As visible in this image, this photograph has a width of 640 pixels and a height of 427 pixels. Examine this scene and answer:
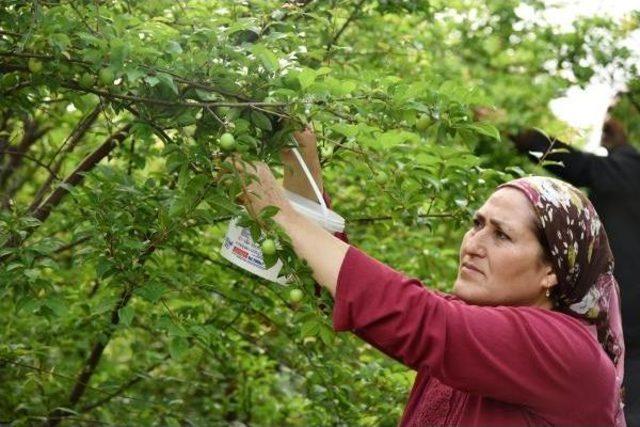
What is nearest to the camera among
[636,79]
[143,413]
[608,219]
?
[143,413]

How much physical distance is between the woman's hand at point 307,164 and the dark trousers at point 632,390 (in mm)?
1932

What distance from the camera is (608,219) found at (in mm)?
4004

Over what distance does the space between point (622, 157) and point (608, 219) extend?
322mm

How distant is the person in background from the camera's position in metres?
3.78

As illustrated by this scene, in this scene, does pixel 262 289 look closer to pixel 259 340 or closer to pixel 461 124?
pixel 259 340

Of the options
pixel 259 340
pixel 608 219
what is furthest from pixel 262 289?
pixel 608 219

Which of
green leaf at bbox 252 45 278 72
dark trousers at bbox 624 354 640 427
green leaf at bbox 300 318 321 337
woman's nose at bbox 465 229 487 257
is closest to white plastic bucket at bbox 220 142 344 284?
green leaf at bbox 300 318 321 337

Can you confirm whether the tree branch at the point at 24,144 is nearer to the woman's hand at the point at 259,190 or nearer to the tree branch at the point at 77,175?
the tree branch at the point at 77,175

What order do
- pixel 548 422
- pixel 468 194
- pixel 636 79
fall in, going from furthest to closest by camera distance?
pixel 636 79, pixel 468 194, pixel 548 422

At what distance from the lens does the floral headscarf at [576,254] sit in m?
2.15

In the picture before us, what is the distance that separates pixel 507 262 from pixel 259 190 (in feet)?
1.91

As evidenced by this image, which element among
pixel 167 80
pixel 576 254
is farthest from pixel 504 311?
pixel 167 80

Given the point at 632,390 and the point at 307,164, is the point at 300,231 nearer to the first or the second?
the point at 307,164

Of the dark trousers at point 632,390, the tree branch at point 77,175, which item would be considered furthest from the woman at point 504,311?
the dark trousers at point 632,390
